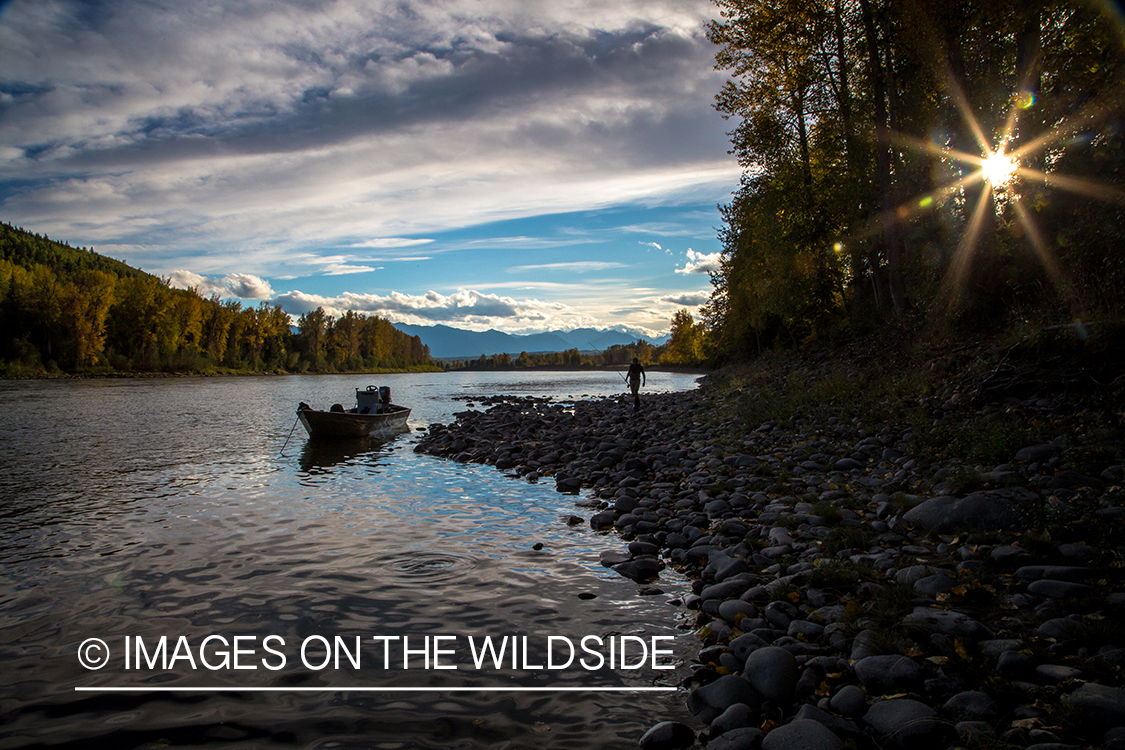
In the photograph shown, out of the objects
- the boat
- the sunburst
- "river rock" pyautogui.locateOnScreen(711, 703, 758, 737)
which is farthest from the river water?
the sunburst

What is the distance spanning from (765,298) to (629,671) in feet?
117

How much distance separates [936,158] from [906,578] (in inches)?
771

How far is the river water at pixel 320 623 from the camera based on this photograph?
4.82 metres

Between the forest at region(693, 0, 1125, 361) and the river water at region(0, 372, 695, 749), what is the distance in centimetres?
994

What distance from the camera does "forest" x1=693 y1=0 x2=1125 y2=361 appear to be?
1091cm

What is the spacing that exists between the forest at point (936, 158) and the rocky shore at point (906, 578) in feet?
10.8

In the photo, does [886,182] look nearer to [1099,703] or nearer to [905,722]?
A: [1099,703]

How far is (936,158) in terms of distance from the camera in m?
19.8

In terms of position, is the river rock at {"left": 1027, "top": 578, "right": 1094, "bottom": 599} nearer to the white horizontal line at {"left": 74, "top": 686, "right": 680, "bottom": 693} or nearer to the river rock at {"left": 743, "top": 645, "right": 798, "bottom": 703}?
the river rock at {"left": 743, "top": 645, "right": 798, "bottom": 703}

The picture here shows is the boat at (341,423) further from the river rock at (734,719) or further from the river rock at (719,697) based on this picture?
the river rock at (734,719)

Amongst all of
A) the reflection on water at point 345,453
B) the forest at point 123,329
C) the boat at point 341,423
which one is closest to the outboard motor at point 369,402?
the boat at point 341,423

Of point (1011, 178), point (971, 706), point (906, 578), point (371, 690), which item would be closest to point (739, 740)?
point (971, 706)

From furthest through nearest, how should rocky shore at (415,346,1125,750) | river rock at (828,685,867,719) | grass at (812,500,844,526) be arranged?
grass at (812,500,844,526)
river rock at (828,685,867,719)
rocky shore at (415,346,1125,750)

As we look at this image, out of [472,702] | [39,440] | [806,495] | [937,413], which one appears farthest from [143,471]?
[937,413]
